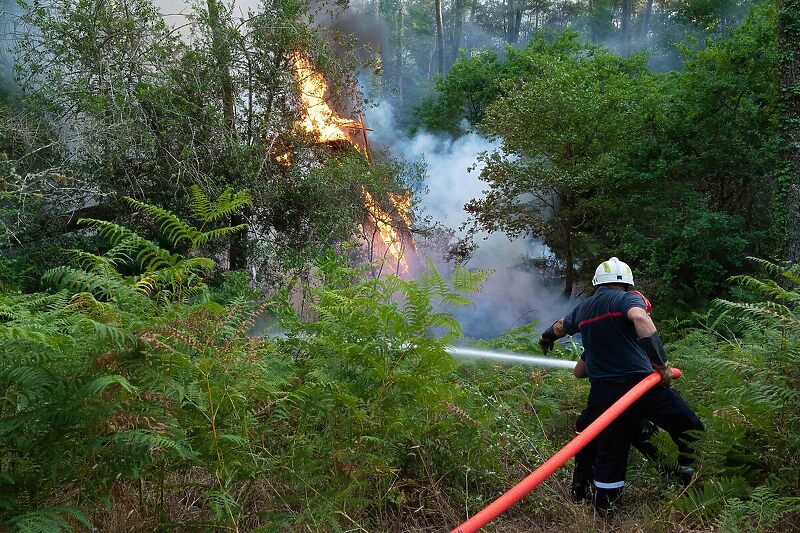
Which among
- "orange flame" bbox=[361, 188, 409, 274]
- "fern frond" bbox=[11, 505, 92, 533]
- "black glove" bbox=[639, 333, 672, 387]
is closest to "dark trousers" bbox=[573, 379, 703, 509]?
"black glove" bbox=[639, 333, 672, 387]

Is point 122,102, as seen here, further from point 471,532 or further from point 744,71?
point 744,71

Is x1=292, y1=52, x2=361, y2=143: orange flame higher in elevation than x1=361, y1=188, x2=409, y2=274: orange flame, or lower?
higher

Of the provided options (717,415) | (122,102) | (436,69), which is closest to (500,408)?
(717,415)

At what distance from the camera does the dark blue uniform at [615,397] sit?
4676mm

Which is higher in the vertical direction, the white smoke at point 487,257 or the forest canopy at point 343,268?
the forest canopy at point 343,268

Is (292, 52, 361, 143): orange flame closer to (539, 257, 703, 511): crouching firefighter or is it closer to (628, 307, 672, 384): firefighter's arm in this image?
(539, 257, 703, 511): crouching firefighter

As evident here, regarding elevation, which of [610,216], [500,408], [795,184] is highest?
[500,408]

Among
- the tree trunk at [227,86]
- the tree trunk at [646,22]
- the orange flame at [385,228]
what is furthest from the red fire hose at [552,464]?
the tree trunk at [646,22]

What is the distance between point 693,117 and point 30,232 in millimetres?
14548

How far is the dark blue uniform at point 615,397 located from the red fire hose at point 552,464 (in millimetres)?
142

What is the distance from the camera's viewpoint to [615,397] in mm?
4844

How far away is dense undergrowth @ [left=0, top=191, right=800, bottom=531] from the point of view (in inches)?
107

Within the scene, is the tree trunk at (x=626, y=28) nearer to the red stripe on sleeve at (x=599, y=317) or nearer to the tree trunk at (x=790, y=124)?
the tree trunk at (x=790, y=124)

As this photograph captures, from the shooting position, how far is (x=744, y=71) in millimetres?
16281
